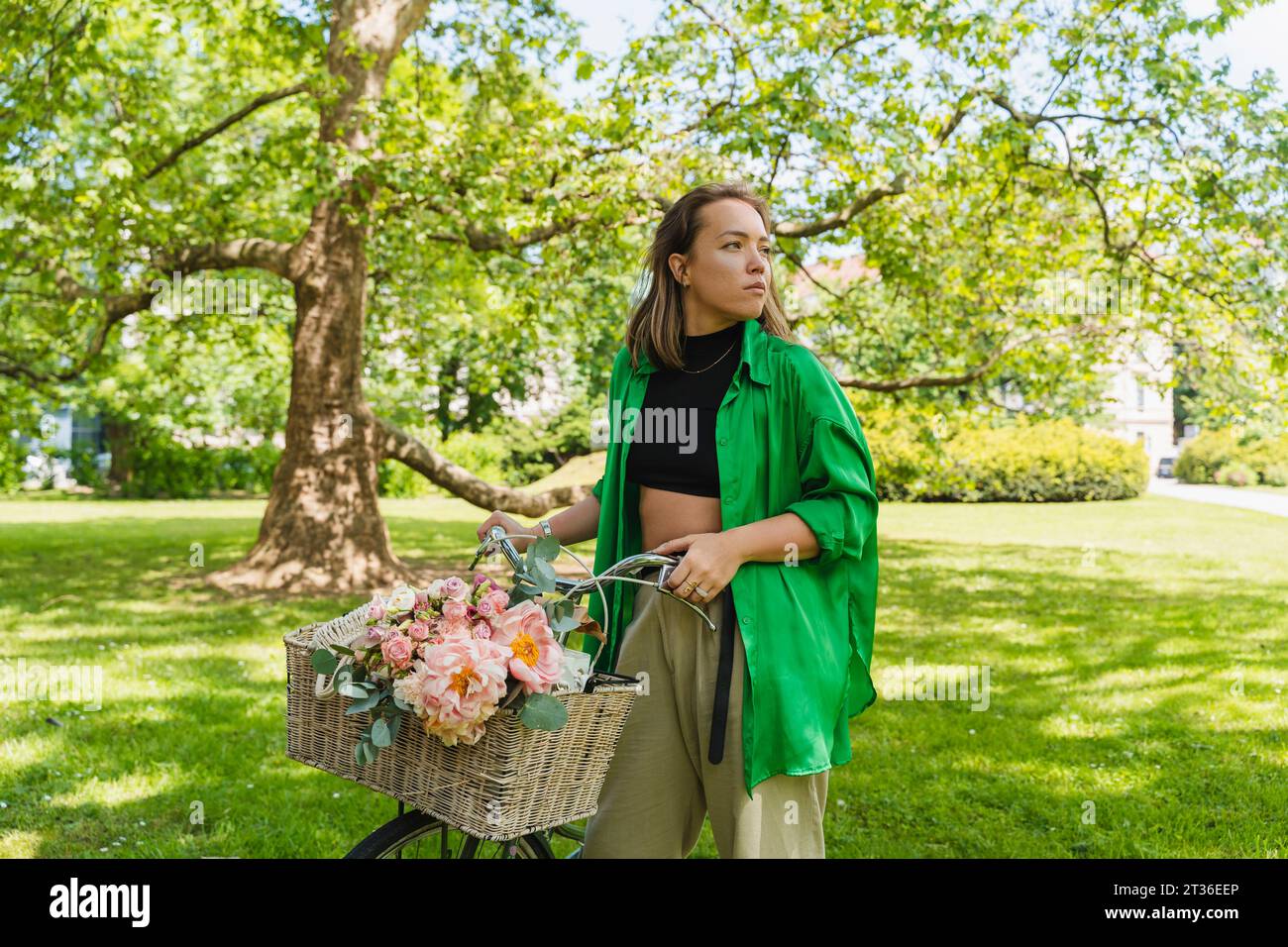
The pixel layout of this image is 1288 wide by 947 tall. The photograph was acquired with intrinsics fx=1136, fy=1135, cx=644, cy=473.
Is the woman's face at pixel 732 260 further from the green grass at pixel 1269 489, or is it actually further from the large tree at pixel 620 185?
the green grass at pixel 1269 489

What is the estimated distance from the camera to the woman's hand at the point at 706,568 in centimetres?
237

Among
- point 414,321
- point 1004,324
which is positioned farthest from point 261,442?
point 1004,324

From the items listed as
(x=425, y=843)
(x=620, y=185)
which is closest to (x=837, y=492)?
(x=425, y=843)

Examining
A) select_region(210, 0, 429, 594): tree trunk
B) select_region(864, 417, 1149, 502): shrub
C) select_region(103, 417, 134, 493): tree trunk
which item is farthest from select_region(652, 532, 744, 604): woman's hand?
select_region(103, 417, 134, 493): tree trunk

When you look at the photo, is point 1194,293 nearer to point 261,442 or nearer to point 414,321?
point 414,321

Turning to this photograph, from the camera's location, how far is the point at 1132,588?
39.9 feet

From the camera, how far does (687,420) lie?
261 cm

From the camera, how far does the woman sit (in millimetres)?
2430

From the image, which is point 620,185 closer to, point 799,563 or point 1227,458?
point 799,563

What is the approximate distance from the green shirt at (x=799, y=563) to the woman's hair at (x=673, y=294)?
0.11m

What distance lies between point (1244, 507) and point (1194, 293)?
59.4 ft

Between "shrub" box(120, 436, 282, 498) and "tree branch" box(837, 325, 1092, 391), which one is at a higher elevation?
"tree branch" box(837, 325, 1092, 391)

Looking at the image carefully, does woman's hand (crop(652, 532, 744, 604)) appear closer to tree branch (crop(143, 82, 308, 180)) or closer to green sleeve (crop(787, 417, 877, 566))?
green sleeve (crop(787, 417, 877, 566))

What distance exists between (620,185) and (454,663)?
769 cm
